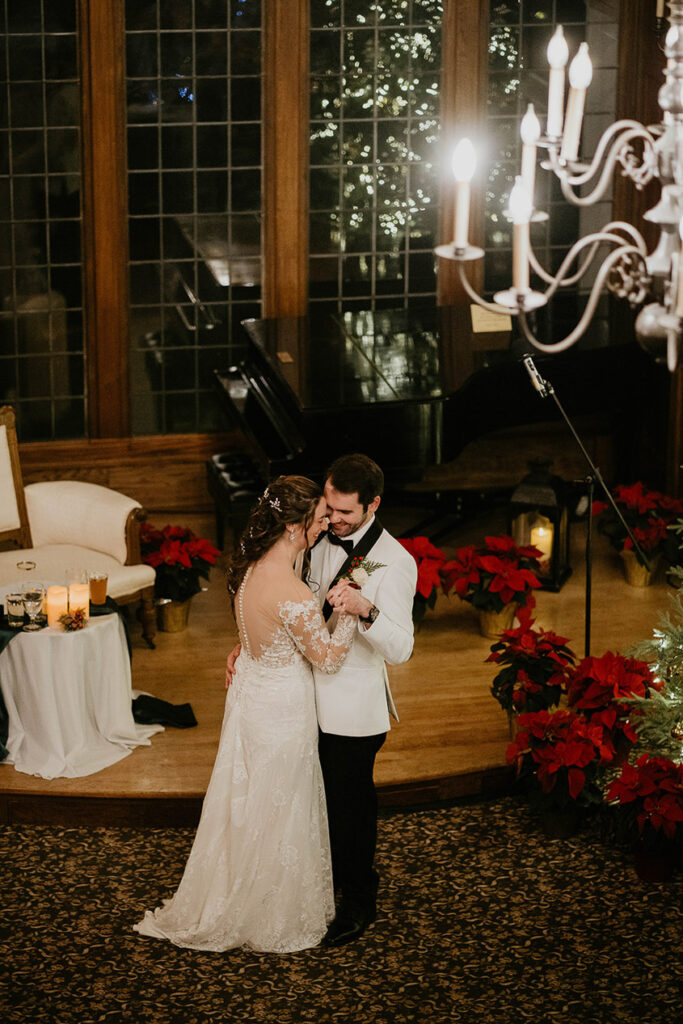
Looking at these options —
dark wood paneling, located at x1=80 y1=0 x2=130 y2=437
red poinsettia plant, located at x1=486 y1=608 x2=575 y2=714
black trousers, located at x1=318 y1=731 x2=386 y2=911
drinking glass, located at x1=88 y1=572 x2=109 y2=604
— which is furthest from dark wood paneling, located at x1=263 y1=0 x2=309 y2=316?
black trousers, located at x1=318 y1=731 x2=386 y2=911

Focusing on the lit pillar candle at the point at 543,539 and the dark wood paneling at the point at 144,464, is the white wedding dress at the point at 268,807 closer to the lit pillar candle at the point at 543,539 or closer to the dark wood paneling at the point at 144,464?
the lit pillar candle at the point at 543,539

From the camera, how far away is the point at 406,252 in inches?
331

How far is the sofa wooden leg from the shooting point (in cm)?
635

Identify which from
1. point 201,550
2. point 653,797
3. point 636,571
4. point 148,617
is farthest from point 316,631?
point 636,571

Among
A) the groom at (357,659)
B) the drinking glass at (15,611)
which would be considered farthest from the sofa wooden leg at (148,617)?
the groom at (357,659)

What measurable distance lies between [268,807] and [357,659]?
1.74ft

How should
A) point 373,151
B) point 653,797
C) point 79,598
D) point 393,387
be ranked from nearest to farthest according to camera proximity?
1. point 653,797
2. point 79,598
3. point 393,387
4. point 373,151

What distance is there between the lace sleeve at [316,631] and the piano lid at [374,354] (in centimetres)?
258

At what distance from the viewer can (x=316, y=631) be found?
402 cm

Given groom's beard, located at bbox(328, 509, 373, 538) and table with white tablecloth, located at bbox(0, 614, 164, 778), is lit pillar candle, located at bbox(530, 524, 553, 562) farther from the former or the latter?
groom's beard, located at bbox(328, 509, 373, 538)

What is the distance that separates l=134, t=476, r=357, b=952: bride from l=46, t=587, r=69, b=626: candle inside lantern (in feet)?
4.34

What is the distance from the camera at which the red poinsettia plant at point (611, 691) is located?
4902mm

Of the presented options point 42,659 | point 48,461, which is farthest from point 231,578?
point 48,461

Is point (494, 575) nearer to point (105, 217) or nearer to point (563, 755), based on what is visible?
point (563, 755)
